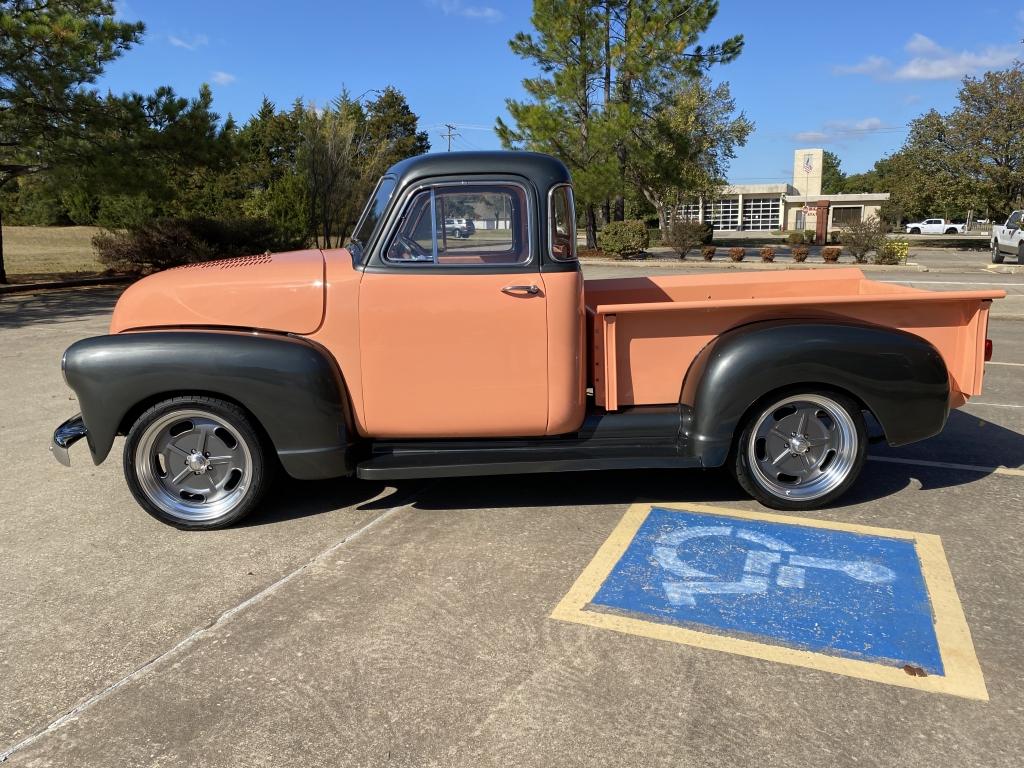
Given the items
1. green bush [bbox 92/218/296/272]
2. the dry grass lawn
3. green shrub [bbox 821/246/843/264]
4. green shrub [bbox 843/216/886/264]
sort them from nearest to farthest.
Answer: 1. green bush [bbox 92/218/296/272]
2. the dry grass lawn
3. green shrub [bbox 843/216/886/264]
4. green shrub [bbox 821/246/843/264]

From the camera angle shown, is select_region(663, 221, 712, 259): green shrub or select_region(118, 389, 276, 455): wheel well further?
select_region(663, 221, 712, 259): green shrub

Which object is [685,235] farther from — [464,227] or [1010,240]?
[464,227]

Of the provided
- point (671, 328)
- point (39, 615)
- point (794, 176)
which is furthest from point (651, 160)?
point (794, 176)

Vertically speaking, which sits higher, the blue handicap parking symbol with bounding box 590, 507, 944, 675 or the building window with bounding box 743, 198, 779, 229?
the building window with bounding box 743, 198, 779, 229

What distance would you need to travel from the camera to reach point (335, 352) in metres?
4.03

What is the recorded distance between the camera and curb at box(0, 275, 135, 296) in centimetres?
1692

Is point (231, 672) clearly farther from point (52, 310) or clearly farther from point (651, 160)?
→ point (651, 160)

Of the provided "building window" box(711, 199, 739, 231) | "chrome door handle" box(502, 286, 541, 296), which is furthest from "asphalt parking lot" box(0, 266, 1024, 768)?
"building window" box(711, 199, 739, 231)

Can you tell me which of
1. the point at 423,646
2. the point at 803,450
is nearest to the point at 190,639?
the point at 423,646

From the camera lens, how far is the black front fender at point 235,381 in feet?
12.7

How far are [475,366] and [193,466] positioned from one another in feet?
5.31

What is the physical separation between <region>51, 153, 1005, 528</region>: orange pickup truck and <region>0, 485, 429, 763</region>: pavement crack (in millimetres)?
377

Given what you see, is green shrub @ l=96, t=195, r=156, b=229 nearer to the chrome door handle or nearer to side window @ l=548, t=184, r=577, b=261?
side window @ l=548, t=184, r=577, b=261

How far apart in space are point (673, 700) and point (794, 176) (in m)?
83.7
